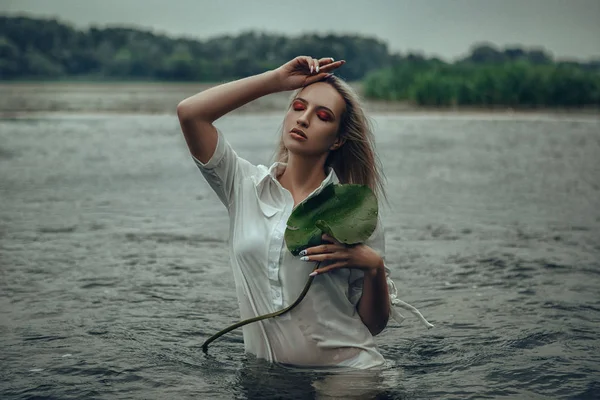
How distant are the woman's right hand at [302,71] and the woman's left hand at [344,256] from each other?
78 centimetres

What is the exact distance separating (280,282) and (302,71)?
3.42 feet

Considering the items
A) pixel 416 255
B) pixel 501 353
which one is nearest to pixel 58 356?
pixel 501 353

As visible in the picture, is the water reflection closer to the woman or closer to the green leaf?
the woman

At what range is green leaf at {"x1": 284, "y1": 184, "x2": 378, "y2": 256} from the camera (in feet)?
16.8

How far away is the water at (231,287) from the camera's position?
6.11 m

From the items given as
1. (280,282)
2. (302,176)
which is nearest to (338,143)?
(302,176)

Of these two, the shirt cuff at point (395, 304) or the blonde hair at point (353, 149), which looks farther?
the shirt cuff at point (395, 304)

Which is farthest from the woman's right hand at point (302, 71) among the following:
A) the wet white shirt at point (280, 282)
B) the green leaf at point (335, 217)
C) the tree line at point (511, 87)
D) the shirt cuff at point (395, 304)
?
the tree line at point (511, 87)

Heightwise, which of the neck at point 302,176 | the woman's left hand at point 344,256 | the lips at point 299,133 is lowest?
the woman's left hand at point 344,256

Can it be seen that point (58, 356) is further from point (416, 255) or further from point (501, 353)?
point (416, 255)

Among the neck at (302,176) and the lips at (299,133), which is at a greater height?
the lips at (299,133)

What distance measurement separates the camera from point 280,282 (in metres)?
5.30

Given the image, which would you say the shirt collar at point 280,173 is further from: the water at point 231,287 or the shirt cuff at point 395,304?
the water at point 231,287

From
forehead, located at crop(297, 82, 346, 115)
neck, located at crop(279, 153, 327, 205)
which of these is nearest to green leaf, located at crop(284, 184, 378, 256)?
neck, located at crop(279, 153, 327, 205)
